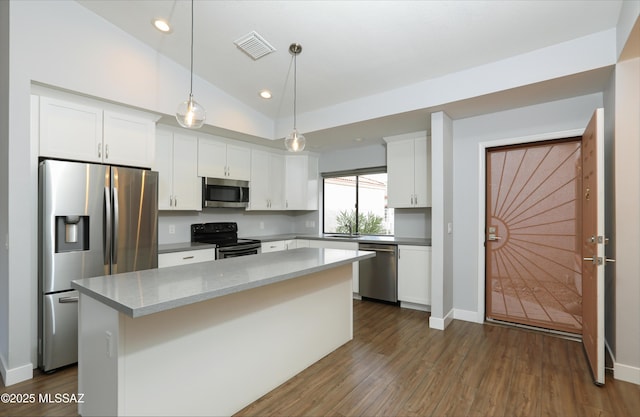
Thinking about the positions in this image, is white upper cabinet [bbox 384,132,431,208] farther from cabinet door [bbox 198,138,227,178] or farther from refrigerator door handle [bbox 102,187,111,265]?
refrigerator door handle [bbox 102,187,111,265]

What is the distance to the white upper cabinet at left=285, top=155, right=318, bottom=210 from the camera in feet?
17.9

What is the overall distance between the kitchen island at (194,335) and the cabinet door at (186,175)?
1.88 meters

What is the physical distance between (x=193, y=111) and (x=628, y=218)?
11.1 feet

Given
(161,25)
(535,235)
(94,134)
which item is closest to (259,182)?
(94,134)

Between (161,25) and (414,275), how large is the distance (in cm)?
395

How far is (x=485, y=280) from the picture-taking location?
147 inches

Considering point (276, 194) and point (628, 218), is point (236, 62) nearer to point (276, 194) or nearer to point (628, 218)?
point (276, 194)

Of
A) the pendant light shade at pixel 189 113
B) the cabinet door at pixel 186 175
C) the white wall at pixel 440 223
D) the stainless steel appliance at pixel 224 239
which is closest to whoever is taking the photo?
the pendant light shade at pixel 189 113

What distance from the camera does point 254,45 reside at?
3.06m

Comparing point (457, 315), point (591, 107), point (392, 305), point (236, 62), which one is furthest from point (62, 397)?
point (591, 107)

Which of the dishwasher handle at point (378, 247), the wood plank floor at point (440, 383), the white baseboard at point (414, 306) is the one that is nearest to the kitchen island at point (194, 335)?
the wood plank floor at point (440, 383)

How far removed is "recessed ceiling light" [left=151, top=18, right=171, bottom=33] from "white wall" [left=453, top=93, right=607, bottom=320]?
334 cm

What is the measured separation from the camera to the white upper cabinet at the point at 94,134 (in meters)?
2.64

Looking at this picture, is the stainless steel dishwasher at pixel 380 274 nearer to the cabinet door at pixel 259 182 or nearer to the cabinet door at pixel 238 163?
the cabinet door at pixel 259 182
